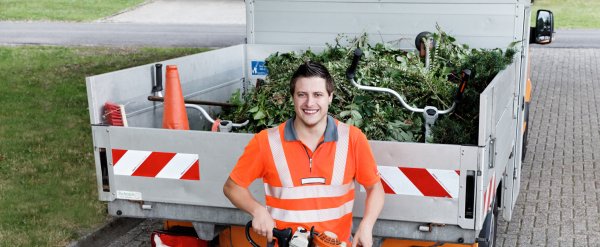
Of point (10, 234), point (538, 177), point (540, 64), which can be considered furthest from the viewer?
point (540, 64)

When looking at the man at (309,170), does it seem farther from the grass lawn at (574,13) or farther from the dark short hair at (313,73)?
the grass lawn at (574,13)

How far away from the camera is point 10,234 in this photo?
6.80 m

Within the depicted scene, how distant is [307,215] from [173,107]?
189 cm

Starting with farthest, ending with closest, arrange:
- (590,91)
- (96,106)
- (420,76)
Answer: (590,91) → (420,76) → (96,106)

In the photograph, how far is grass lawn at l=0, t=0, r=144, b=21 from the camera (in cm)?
2995

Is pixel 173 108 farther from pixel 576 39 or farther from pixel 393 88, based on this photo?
pixel 576 39

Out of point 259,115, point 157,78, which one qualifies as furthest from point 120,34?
point 259,115

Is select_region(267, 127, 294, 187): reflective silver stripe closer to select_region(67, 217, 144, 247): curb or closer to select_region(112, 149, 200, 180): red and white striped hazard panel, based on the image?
select_region(112, 149, 200, 180): red and white striped hazard panel

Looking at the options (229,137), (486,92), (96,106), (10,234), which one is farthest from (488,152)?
(10,234)

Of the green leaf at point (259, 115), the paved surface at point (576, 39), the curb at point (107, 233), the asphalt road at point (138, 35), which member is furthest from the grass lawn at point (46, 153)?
the paved surface at point (576, 39)

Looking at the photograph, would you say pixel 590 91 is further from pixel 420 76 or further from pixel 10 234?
pixel 10 234

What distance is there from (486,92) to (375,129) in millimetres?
1062

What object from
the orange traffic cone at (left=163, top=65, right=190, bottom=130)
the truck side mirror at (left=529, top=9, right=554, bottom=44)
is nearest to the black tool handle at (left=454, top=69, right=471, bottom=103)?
the orange traffic cone at (left=163, top=65, right=190, bottom=130)

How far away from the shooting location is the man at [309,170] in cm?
404
